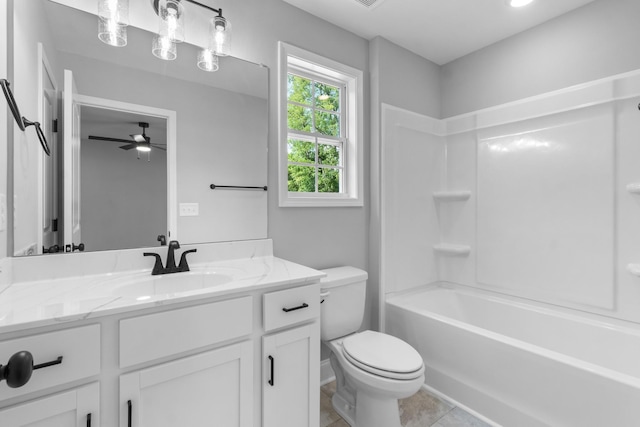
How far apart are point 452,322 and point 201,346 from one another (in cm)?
157

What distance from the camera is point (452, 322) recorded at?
1.95 meters

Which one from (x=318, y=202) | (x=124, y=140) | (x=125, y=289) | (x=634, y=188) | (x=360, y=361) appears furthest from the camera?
(x=318, y=202)

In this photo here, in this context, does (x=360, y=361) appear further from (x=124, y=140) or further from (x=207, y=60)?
(x=207, y=60)

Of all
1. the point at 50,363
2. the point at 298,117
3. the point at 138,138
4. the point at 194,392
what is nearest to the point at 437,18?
the point at 298,117

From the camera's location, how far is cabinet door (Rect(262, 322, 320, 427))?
1.23 metres

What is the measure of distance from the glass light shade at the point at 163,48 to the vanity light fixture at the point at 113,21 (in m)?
0.13

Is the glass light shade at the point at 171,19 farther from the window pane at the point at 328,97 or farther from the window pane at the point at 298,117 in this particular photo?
the window pane at the point at 328,97

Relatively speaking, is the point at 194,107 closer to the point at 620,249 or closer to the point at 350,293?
the point at 350,293

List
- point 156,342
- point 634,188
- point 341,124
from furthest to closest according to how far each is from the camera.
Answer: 1. point 341,124
2. point 634,188
3. point 156,342

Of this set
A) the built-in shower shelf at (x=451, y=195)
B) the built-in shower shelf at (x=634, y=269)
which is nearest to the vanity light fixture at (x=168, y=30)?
the built-in shower shelf at (x=451, y=195)

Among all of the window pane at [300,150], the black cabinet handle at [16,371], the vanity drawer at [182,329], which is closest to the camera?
the black cabinet handle at [16,371]

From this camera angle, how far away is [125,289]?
47.1 inches

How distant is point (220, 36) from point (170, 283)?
129 cm

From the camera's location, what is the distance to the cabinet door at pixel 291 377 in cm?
123
